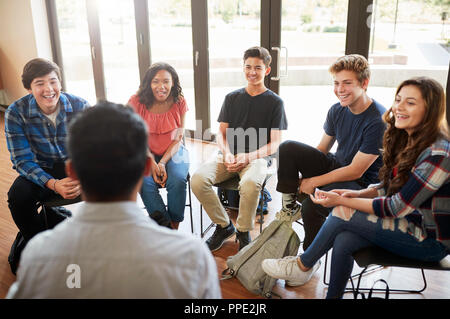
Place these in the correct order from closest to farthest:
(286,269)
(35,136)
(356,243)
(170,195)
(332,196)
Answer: (356,243), (332,196), (286,269), (35,136), (170,195)

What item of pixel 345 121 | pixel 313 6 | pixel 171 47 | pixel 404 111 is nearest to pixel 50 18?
pixel 171 47

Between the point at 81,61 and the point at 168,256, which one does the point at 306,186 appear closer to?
the point at 168,256

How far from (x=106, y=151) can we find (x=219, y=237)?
176 centimetres

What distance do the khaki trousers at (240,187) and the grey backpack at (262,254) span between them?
20 cm

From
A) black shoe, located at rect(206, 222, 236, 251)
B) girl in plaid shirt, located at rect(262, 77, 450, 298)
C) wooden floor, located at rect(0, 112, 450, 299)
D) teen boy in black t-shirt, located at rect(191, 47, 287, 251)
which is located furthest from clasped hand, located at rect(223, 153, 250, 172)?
girl in plaid shirt, located at rect(262, 77, 450, 298)

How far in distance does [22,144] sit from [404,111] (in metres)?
2.05

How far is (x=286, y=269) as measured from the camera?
1984 mm

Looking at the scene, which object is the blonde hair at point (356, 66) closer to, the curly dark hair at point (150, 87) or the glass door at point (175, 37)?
the curly dark hair at point (150, 87)

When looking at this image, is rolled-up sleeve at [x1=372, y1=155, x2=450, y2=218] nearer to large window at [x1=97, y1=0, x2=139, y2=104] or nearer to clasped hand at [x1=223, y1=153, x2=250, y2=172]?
clasped hand at [x1=223, y1=153, x2=250, y2=172]

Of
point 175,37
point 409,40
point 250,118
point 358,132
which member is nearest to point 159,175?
point 250,118

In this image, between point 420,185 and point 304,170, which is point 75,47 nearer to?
point 304,170

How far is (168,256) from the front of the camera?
853mm

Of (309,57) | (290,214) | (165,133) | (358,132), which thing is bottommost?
(290,214)

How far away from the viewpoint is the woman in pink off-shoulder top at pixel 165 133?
97.4 inches
